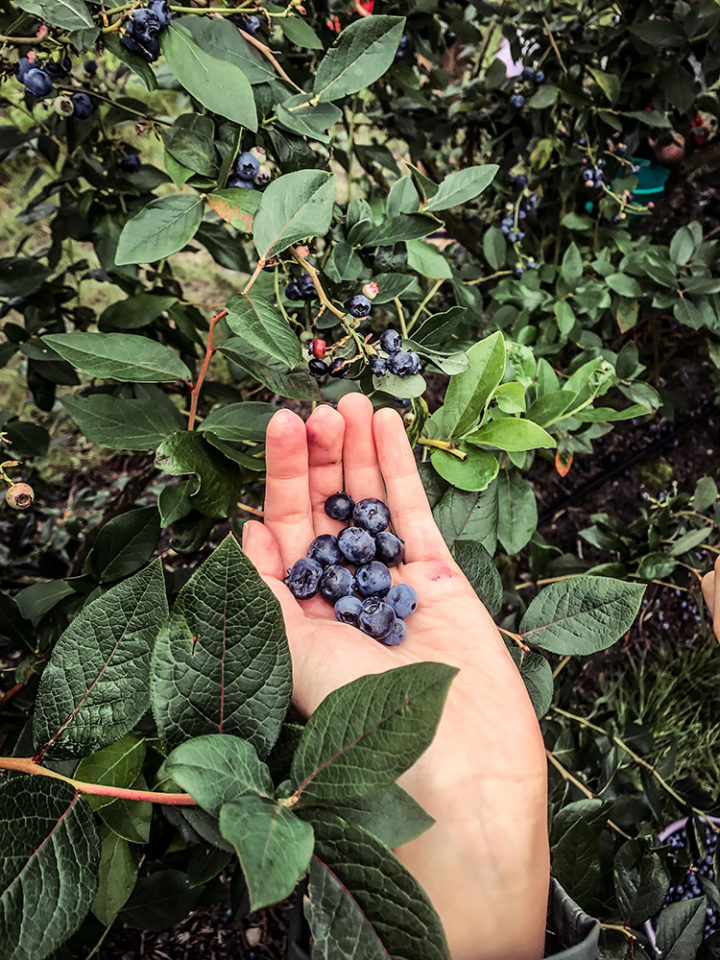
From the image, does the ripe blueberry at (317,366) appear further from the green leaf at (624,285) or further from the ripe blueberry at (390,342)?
the green leaf at (624,285)

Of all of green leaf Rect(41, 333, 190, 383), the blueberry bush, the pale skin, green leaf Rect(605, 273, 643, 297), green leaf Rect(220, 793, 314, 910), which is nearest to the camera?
green leaf Rect(220, 793, 314, 910)

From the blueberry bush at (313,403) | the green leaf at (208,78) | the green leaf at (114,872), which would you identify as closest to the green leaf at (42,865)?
the blueberry bush at (313,403)

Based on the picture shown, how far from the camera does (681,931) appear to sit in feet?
2.73

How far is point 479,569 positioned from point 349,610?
0.59 ft

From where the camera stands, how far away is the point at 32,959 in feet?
1.49

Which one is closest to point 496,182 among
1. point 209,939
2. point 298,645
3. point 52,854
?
point 298,645

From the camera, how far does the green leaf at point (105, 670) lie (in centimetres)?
58

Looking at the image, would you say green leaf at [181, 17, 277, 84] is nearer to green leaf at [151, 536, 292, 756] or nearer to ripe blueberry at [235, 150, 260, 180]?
ripe blueberry at [235, 150, 260, 180]

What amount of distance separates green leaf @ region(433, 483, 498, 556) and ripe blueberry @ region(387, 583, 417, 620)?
11 cm

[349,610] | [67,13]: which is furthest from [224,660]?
[67,13]

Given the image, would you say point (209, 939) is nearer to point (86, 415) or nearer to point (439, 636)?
point (439, 636)

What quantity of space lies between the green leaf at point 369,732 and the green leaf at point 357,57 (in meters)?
0.74

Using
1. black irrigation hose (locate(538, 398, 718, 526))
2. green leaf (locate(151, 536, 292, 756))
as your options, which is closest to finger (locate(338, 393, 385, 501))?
green leaf (locate(151, 536, 292, 756))

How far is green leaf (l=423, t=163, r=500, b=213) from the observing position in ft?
2.91
